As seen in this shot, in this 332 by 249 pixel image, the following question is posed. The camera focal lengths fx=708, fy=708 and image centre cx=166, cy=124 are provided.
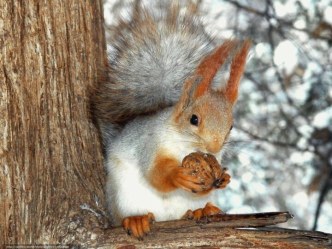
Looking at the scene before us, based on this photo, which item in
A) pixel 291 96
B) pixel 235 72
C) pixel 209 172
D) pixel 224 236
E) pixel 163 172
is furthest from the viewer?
pixel 291 96

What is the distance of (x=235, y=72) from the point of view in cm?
177

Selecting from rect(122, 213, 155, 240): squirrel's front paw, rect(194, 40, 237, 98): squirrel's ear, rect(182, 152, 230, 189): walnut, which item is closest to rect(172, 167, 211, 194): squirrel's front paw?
rect(182, 152, 230, 189): walnut

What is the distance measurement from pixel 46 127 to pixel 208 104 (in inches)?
15.7

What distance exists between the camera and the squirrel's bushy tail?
5.82 ft

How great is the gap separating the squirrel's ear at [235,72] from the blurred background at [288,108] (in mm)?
841

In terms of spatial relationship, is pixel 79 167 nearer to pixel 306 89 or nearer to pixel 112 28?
pixel 112 28

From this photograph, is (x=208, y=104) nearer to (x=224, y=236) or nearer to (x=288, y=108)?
(x=224, y=236)

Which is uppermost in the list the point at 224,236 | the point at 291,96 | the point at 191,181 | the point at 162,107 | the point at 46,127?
the point at 291,96

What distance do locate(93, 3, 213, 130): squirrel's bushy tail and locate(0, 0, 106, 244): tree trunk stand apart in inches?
3.3

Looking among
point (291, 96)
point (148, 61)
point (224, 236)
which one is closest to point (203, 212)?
point (224, 236)

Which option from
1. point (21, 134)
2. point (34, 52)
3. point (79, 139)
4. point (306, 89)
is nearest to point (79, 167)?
point (79, 139)

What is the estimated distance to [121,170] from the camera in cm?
174

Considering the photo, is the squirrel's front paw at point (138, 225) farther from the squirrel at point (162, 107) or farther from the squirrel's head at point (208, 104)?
the squirrel's head at point (208, 104)

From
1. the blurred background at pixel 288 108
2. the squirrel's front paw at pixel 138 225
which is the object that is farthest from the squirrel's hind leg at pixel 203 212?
the blurred background at pixel 288 108
